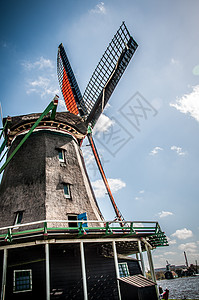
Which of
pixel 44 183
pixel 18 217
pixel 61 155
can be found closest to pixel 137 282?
pixel 18 217

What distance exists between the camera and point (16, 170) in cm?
1345

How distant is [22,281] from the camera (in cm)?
977

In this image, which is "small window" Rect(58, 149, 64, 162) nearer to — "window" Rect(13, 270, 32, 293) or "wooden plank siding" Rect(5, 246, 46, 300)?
"wooden plank siding" Rect(5, 246, 46, 300)

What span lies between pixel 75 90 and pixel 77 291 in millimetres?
Result: 16628

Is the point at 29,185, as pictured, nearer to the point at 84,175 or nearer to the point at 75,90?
the point at 84,175

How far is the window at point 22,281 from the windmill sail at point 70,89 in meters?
13.4

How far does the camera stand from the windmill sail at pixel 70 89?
66.9 feet

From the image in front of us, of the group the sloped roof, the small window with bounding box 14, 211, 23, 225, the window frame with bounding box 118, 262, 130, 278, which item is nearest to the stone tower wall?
the small window with bounding box 14, 211, 23, 225

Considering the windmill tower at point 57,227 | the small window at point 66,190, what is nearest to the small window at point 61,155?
the windmill tower at point 57,227

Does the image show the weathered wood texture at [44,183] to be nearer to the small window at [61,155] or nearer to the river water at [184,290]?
the small window at [61,155]

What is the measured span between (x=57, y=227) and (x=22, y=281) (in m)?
2.67

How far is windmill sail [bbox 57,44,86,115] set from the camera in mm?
20383

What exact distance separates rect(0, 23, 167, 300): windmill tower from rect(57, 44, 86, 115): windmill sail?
3.64 m

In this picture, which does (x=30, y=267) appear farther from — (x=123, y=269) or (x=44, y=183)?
(x=123, y=269)
